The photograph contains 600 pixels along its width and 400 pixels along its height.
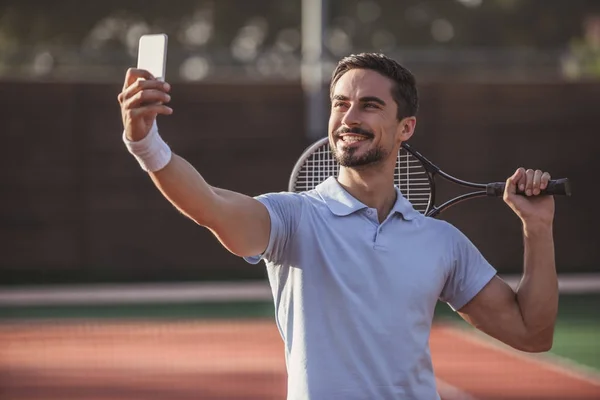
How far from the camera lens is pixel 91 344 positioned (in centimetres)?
1053

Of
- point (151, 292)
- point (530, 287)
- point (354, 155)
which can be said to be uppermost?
point (354, 155)

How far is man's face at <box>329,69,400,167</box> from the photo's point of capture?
127 inches

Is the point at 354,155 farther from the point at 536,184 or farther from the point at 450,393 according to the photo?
the point at 450,393

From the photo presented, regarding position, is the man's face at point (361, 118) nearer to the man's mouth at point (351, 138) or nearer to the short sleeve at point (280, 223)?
the man's mouth at point (351, 138)

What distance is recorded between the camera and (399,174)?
4082mm

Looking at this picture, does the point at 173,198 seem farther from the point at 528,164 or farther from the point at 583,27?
the point at 583,27

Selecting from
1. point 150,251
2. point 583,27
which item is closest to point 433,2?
point 583,27

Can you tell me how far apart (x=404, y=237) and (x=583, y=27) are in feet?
88.6

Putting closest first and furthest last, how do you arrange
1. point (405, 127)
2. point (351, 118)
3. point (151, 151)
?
point (151, 151) < point (351, 118) < point (405, 127)

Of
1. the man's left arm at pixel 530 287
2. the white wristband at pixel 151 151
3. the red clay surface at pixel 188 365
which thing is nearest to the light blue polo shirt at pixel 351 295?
the man's left arm at pixel 530 287

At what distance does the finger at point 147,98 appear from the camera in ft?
8.59

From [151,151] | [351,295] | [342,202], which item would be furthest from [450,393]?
[151,151]

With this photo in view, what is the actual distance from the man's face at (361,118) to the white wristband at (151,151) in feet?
2.00

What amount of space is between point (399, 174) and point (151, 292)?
11.8 m
